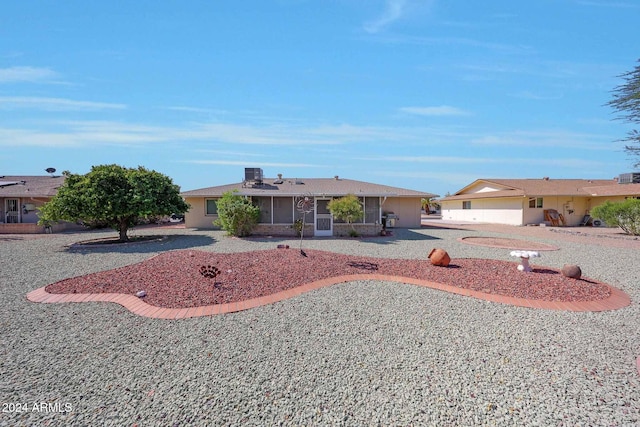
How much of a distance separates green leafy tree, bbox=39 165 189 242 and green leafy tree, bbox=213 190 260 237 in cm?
216

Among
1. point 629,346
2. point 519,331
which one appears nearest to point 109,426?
point 519,331

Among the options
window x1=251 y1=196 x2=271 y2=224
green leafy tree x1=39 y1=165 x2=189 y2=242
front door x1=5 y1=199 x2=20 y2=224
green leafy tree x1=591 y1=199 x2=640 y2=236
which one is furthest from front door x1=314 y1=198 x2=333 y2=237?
front door x1=5 y1=199 x2=20 y2=224

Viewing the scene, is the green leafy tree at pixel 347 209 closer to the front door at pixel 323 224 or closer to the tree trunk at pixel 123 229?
the front door at pixel 323 224

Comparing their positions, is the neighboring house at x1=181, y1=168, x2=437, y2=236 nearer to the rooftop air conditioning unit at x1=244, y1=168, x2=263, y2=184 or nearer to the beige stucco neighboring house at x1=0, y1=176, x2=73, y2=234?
the rooftop air conditioning unit at x1=244, y1=168, x2=263, y2=184

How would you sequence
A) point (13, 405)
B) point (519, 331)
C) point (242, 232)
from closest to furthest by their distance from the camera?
point (13, 405) → point (519, 331) → point (242, 232)

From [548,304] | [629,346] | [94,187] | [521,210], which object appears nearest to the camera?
[629,346]

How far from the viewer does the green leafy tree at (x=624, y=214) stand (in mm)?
15402

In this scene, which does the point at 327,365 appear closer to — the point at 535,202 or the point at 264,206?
the point at 264,206

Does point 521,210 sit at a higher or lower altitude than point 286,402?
higher

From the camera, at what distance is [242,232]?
1539cm

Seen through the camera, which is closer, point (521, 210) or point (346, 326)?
point (346, 326)

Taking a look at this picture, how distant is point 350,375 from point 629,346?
346 cm

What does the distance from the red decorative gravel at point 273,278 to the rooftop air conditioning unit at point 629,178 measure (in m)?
22.7

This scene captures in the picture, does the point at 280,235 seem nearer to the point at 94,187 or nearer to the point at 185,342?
the point at 94,187
